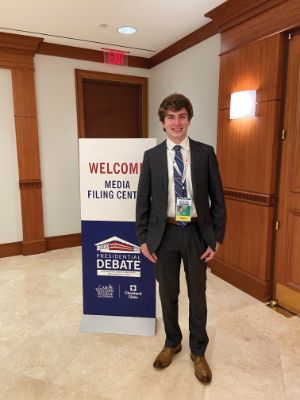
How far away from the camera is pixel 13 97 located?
3766 millimetres

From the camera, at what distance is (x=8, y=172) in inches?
153

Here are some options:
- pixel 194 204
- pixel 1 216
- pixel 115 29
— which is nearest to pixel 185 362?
pixel 194 204

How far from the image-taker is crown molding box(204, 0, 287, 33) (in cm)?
252

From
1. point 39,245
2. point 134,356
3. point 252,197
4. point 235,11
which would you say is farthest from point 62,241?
point 235,11

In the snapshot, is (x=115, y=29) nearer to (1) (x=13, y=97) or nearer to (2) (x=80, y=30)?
(2) (x=80, y=30)

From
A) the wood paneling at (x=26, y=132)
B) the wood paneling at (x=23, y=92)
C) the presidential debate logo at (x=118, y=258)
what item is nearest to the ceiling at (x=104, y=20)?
the wood paneling at (x=26, y=132)

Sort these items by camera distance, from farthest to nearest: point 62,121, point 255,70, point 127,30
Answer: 1. point 62,121
2. point 127,30
3. point 255,70

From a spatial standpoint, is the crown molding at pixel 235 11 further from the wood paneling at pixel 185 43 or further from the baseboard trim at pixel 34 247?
the baseboard trim at pixel 34 247

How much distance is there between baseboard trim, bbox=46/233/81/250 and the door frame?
4.67 ft

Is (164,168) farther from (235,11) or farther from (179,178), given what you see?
(235,11)

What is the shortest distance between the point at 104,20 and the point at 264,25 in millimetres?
1591

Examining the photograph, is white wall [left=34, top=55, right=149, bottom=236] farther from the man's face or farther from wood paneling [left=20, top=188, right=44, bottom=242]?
the man's face

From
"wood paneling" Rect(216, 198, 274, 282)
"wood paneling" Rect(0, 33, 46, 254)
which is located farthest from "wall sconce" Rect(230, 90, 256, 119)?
"wood paneling" Rect(0, 33, 46, 254)

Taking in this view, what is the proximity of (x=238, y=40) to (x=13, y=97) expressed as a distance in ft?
8.72
